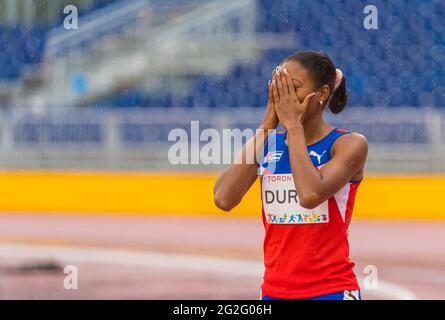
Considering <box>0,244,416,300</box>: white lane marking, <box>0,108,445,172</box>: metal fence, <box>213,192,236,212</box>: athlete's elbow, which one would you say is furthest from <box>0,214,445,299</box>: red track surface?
<box>213,192,236,212</box>: athlete's elbow

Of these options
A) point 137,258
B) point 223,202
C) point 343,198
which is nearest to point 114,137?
point 137,258

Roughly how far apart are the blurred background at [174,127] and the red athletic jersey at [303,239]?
173 inches

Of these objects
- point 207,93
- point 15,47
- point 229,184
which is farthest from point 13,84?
point 229,184

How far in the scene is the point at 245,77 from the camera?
680 inches

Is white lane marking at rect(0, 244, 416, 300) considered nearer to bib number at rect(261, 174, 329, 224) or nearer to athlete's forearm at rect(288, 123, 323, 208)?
bib number at rect(261, 174, 329, 224)

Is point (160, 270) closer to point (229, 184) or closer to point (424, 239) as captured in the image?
point (424, 239)

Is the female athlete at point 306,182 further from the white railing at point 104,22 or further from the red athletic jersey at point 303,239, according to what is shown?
the white railing at point 104,22

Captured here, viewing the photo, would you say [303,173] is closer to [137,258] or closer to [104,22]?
[137,258]

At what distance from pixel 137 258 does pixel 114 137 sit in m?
4.45

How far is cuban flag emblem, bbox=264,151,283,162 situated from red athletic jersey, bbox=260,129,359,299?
0.02 metres

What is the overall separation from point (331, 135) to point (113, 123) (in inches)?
437

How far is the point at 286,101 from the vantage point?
3.15 m

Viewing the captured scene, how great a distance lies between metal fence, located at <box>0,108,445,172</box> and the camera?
13.9 meters

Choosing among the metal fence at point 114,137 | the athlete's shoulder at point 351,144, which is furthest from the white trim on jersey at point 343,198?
the metal fence at point 114,137
